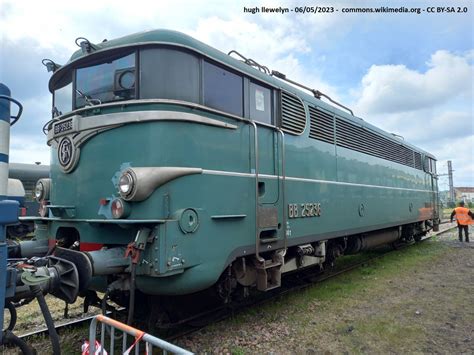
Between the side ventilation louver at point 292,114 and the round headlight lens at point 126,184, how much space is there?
8.96ft

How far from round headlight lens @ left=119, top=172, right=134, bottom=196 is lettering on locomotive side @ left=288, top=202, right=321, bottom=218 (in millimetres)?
2611

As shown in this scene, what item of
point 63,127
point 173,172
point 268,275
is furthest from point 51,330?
point 268,275

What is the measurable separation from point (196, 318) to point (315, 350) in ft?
5.30

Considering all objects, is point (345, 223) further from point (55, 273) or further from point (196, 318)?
point (55, 273)

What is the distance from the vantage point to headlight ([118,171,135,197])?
3922 millimetres

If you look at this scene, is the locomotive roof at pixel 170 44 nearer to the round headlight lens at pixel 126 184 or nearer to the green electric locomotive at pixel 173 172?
the green electric locomotive at pixel 173 172

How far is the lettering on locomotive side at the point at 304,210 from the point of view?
5.84m

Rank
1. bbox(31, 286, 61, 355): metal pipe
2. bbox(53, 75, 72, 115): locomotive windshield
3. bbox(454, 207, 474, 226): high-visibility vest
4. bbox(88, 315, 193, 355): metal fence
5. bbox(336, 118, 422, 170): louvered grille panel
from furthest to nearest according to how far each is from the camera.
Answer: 1. bbox(454, 207, 474, 226): high-visibility vest
2. bbox(336, 118, 422, 170): louvered grille panel
3. bbox(53, 75, 72, 115): locomotive windshield
4. bbox(31, 286, 61, 355): metal pipe
5. bbox(88, 315, 193, 355): metal fence

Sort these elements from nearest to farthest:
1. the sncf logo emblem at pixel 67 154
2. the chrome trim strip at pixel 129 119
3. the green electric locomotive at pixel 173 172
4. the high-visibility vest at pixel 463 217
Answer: the green electric locomotive at pixel 173 172 → the chrome trim strip at pixel 129 119 → the sncf logo emblem at pixel 67 154 → the high-visibility vest at pixel 463 217

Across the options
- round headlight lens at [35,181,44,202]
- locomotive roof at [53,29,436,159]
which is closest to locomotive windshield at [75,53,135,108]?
locomotive roof at [53,29,436,159]

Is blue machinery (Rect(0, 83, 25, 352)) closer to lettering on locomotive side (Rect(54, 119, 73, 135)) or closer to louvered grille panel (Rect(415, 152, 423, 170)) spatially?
lettering on locomotive side (Rect(54, 119, 73, 135))

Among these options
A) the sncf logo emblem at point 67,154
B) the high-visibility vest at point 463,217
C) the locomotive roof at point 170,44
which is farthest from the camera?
the high-visibility vest at point 463,217

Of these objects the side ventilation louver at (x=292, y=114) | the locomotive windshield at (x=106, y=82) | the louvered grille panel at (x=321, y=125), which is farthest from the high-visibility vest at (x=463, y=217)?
the locomotive windshield at (x=106, y=82)

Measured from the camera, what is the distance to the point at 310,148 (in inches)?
259
